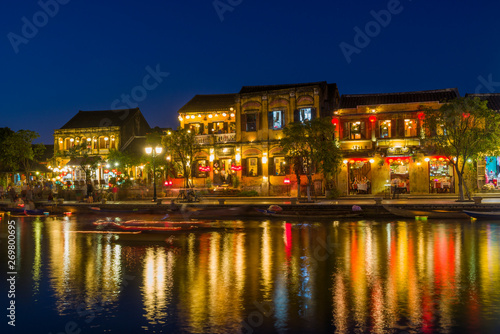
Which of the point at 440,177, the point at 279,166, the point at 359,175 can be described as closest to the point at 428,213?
the point at 440,177

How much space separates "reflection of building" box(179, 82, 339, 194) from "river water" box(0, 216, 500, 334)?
25881mm

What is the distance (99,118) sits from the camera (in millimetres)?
69875

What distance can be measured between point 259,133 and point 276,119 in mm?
2098

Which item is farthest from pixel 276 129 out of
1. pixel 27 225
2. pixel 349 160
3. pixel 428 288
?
pixel 428 288

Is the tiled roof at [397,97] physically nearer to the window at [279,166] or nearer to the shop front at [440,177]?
the shop front at [440,177]

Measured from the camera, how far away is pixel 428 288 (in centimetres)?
1171

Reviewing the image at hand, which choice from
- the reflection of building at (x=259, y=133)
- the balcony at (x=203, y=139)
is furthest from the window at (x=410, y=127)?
the balcony at (x=203, y=139)

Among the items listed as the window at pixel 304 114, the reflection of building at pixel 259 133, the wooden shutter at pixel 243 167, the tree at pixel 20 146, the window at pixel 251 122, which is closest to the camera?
the window at pixel 304 114

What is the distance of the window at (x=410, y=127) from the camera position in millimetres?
43438

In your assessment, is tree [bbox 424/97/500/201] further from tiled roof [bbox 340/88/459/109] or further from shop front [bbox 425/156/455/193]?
tiled roof [bbox 340/88/459/109]

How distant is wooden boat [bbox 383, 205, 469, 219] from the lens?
1141 inches

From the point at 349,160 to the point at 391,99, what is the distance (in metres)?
6.90

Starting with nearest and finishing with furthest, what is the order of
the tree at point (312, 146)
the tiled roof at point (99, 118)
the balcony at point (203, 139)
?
1. the tree at point (312, 146)
2. the balcony at point (203, 139)
3. the tiled roof at point (99, 118)

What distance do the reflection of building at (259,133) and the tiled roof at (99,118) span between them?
20.4 metres
